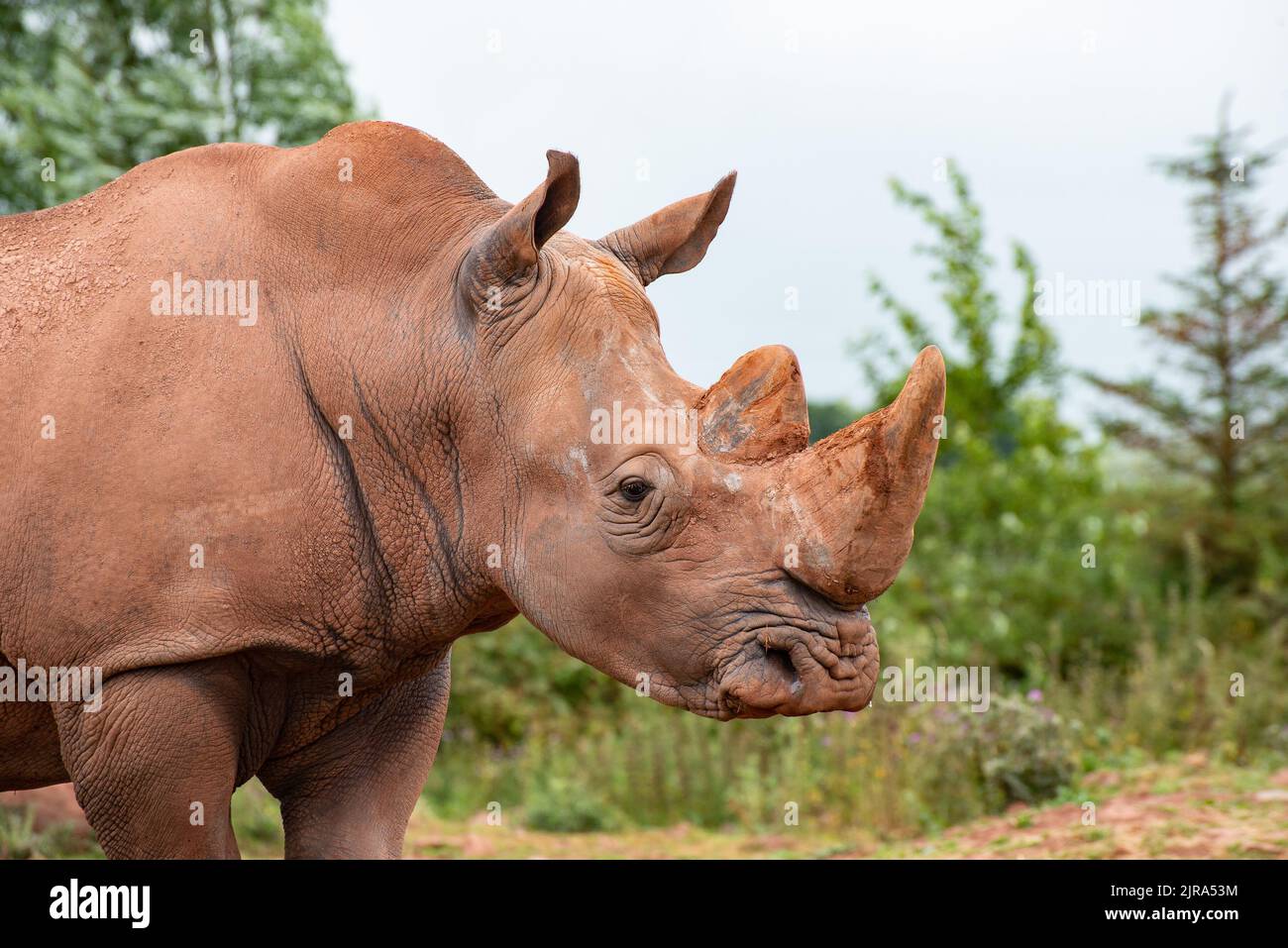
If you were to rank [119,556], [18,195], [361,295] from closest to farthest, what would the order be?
[119,556] < [361,295] < [18,195]

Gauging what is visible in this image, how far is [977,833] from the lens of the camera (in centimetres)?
735

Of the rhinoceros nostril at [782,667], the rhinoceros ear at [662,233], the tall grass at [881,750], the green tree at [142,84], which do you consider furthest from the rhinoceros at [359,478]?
the green tree at [142,84]

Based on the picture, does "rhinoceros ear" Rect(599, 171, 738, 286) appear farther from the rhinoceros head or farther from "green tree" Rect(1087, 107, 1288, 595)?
"green tree" Rect(1087, 107, 1288, 595)

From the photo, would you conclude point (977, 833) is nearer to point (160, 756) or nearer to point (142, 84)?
point (160, 756)

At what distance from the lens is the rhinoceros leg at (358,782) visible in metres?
3.97

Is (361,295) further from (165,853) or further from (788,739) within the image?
(788,739)

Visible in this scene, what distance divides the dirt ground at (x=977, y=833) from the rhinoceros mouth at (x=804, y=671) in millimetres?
3385

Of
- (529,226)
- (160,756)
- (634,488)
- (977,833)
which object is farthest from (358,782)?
(977,833)

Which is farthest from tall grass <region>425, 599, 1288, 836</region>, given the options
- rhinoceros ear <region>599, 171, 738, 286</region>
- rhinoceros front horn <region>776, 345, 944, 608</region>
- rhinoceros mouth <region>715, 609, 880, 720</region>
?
rhinoceros front horn <region>776, 345, 944, 608</region>

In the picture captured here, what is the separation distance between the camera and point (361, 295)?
3.62 meters

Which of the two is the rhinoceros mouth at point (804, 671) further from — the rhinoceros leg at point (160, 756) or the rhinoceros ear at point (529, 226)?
the rhinoceros leg at point (160, 756)

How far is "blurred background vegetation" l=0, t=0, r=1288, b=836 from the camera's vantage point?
29.6ft
